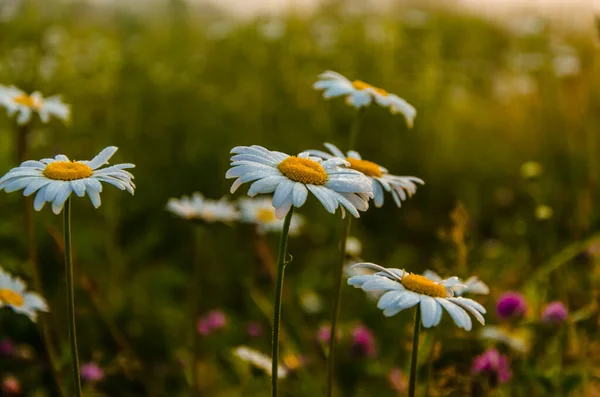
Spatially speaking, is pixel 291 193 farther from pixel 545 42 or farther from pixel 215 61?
pixel 545 42

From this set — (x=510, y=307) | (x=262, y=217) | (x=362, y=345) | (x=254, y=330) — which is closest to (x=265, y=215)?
(x=262, y=217)

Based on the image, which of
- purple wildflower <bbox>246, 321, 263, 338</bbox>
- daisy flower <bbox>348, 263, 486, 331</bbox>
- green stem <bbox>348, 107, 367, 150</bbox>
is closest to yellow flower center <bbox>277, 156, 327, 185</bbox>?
daisy flower <bbox>348, 263, 486, 331</bbox>

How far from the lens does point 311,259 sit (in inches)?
128

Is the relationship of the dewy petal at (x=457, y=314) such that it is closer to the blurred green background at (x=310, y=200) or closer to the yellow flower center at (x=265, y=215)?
the blurred green background at (x=310, y=200)

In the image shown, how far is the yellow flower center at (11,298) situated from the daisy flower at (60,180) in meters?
0.46

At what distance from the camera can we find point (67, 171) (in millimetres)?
1240

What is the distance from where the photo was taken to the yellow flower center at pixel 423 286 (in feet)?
3.88

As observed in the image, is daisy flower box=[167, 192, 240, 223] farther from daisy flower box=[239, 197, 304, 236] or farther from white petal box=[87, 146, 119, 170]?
white petal box=[87, 146, 119, 170]

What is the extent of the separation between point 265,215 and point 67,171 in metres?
1.40

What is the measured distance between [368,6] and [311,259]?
10.6 ft

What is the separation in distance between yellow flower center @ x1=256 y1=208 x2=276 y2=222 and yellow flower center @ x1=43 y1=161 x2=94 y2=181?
131 cm

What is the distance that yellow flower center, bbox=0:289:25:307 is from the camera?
162cm

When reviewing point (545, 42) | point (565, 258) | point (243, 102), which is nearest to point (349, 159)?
point (565, 258)

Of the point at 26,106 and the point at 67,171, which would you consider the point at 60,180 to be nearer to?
the point at 67,171
